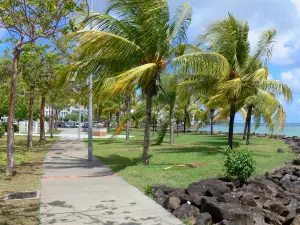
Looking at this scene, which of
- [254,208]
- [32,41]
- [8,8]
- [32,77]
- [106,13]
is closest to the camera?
[254,208]

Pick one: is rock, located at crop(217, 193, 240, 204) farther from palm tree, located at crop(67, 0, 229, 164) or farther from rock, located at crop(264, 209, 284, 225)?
palm tree, located at crop(67, 0, 229, 164)

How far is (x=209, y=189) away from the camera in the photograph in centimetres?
820

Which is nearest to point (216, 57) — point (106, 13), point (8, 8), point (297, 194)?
point (106, 13)

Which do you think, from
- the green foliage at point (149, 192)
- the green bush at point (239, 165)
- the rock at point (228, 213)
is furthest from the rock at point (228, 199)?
the green bush at point (239, 165)

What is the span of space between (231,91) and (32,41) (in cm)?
1029

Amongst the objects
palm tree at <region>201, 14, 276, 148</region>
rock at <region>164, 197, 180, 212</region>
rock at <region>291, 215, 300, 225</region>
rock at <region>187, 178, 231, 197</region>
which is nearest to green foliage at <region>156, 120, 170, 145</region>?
palm tree at <region>201, 14, 276, 148</region>

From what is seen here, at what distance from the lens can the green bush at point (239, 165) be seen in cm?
936

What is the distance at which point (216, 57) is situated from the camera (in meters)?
14.2

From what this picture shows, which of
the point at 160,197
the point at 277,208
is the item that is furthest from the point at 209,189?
the point at 277,208

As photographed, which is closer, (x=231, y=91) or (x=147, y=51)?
(x=147, y=51)

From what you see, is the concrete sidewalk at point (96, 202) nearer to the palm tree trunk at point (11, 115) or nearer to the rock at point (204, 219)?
the rock at point (204, 219)

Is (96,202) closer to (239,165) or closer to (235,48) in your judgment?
(239,165)

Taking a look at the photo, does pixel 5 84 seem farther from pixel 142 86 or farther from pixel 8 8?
pixel 8 8

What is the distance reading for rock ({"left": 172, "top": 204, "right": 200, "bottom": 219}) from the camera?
6621 millimetres
